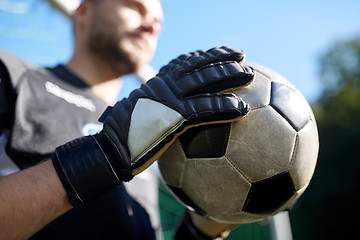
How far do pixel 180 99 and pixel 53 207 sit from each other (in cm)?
49

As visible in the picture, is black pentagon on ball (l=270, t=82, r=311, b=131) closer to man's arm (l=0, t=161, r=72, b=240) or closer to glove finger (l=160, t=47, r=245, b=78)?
glove finger (l=160, t=47, r=245, b=78)

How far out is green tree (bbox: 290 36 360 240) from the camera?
47.3ft

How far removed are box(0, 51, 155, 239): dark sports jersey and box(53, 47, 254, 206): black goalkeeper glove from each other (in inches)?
16.6

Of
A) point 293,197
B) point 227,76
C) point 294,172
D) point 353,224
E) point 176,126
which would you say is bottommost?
point 353,224

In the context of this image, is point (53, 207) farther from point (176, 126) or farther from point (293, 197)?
point (293, 197)

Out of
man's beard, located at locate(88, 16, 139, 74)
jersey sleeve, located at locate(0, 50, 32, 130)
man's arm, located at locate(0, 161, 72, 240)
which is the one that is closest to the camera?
man's arm, located at locate(0, 161, 72, 240)

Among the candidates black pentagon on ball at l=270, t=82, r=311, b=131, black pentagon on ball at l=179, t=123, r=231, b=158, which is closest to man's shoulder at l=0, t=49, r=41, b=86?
black pentagon on ball at l=179, t=123, r=231, b=158

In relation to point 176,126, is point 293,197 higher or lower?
lower

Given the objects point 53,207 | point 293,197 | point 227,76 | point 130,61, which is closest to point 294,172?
point 293,197

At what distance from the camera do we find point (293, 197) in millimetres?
1216

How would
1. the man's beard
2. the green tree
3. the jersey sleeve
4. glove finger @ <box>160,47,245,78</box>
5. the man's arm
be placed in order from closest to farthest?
1. the man's arm
2. glove finger @ <box>160,47,245,78</box>
3. the jersey sleeve
4. the man's beard
5. the green tree

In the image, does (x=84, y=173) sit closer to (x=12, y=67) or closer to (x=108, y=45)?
(x=12, y=67)

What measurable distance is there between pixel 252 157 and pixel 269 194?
185 mm

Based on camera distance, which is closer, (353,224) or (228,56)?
(228,56)
